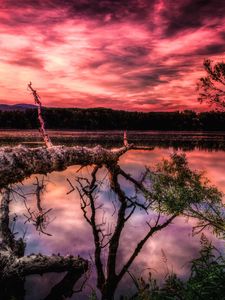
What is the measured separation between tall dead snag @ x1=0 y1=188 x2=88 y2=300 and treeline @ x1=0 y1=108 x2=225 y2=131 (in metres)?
103

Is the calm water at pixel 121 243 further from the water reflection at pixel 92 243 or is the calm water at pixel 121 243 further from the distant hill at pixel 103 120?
the distant hill at pixel 103 120

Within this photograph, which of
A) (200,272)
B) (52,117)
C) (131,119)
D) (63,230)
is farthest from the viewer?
(131,119)

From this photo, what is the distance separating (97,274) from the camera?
8453 mm

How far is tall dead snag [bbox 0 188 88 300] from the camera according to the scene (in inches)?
291

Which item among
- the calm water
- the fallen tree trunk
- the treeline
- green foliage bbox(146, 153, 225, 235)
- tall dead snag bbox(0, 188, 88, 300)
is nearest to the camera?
the fallen tree trunk

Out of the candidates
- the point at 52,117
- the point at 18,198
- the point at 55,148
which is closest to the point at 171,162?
the point at 55,148

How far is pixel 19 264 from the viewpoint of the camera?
7.55 m

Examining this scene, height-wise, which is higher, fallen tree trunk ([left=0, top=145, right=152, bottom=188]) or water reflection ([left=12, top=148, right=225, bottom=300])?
fallen tree trunk ([left=0, top=145, right=152, bottom=188])

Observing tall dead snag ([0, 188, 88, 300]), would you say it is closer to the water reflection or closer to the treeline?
the water reflection

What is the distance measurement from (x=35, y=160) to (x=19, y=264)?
8.43 ft

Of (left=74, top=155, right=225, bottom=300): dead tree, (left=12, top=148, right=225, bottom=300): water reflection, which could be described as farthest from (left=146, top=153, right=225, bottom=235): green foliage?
(left=12, top=148, right=225, bottom=300): water reflection

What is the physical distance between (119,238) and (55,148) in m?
4.82

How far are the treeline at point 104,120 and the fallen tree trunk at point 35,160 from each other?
104m

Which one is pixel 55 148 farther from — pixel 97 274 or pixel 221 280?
pixel 221 280
